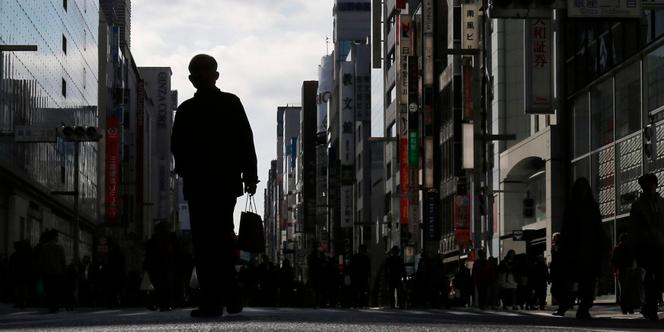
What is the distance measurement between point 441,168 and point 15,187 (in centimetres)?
2093

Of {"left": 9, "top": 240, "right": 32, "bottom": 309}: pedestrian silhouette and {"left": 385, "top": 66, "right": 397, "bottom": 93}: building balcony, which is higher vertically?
{"left": 385, "top": 66, "right": 397, "bottom": 93}: building balcony

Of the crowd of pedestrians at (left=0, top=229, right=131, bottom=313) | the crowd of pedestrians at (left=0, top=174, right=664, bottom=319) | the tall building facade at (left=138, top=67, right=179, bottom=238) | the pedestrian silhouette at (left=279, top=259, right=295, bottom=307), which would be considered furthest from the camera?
the tall building facade at (left=138, top=67, right=179, bottom=238)

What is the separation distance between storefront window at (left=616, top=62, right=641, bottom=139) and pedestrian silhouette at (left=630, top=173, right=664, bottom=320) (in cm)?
1749

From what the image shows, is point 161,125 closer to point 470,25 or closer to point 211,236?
point 470,25

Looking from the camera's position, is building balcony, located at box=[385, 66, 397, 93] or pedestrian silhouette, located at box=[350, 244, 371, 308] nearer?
pedestrian silhouette, located at box=[350, 244, 371, 308]

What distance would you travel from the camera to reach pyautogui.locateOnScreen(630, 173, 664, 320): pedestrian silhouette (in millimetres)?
14297

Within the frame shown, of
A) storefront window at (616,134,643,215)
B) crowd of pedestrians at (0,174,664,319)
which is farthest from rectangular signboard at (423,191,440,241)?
storefront window at (616,134,643,215)

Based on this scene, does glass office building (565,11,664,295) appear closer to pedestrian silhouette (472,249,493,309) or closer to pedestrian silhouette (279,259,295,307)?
pedestrian silhouette (472,249,493,309)

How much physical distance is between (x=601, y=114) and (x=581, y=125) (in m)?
2.32

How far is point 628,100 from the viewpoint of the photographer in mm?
32625

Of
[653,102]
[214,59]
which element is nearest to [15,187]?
[653,102]

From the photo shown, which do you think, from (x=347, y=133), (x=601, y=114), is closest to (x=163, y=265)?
(x=601, y=114)

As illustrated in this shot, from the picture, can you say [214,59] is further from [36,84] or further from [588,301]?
[36,84]

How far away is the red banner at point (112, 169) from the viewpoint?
3344 inches
